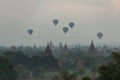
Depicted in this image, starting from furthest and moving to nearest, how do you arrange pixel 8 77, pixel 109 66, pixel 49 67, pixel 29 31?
1. pixel 29 31
2. pixel 49 67
3. pixel 8 77
4. pixel 109 66

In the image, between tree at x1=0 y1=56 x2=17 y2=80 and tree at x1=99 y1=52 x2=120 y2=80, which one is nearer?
tree at x1=99 y1=52 x2=120 y2=80

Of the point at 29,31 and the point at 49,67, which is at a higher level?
the point at 29,31

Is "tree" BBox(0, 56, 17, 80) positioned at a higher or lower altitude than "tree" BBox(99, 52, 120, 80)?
lower

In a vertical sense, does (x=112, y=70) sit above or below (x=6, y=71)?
above

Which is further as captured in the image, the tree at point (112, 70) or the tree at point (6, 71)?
the tree at point (6, 71)

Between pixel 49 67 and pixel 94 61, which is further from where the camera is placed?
pixel 94 61

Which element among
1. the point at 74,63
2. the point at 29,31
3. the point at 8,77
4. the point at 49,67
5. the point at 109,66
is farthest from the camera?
the point at 29,31

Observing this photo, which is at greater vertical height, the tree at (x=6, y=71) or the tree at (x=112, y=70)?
the tree at (x=112, y=70)

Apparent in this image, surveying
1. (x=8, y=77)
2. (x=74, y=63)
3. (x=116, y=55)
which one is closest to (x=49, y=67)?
(x=74, y=63)

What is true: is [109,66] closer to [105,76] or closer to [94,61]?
[105,76]

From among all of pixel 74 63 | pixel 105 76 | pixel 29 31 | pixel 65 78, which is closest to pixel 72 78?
pixel 65 78

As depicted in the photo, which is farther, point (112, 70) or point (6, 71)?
point (6, 71)
